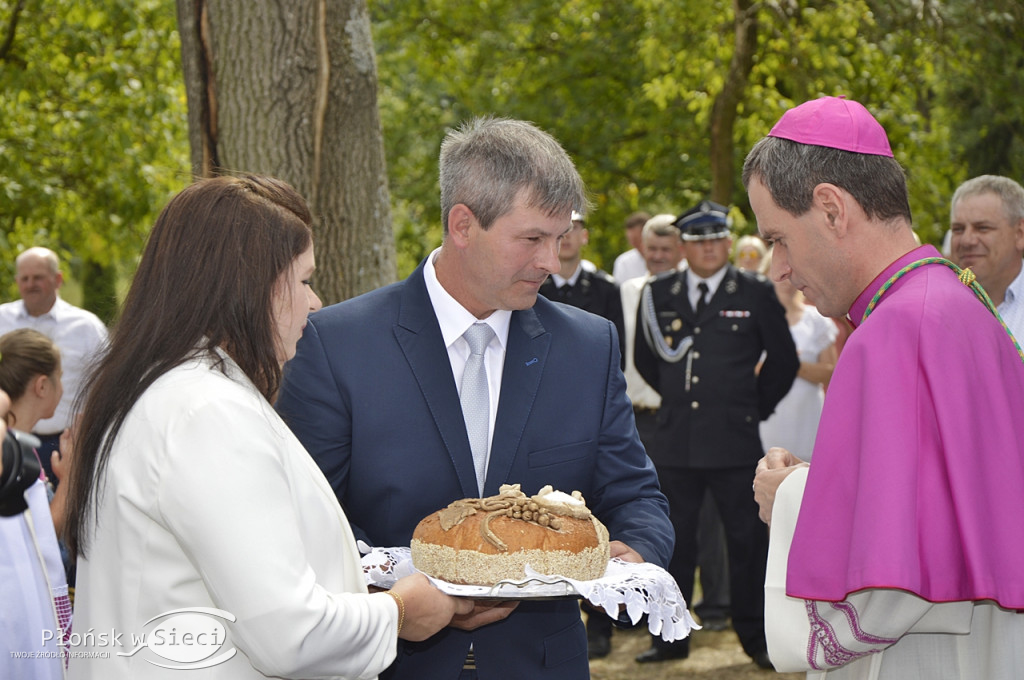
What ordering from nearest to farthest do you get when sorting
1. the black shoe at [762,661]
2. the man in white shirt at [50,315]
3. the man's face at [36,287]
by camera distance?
the black shoe at [762,661], the man in white shirt at [50,315], the man's face at [36,287]

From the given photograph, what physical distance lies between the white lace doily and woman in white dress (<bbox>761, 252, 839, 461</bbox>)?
557 centimetres

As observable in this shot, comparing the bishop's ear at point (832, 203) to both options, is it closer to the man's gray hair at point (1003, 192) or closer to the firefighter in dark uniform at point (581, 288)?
the man's gray hair at point (1003, 192)

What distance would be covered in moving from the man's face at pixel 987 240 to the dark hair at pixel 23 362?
4580 mm

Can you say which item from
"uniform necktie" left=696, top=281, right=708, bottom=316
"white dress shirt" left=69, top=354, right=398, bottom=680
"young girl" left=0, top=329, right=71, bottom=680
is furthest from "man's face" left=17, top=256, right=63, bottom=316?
"white dress shirt" left=69, top=354, right=398, bottom=680

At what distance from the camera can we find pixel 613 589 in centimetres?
255

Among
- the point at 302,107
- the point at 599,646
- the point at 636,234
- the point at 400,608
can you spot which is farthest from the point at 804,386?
the point at 400,608

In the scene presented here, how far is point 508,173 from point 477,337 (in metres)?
0.47

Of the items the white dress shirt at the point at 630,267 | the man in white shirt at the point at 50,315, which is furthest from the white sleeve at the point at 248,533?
the white dress shirt at the point at 630,267

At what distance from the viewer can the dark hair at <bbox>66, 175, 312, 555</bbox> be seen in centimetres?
225

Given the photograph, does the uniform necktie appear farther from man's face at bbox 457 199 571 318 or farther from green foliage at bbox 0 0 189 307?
green foliage at bbox 0 0 189 307

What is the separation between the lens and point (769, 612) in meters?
2.49

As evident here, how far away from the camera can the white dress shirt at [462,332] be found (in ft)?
10.3

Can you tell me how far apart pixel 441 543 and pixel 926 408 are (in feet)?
3.70

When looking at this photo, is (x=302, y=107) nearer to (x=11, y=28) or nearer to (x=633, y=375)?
(x=633, y=375)
